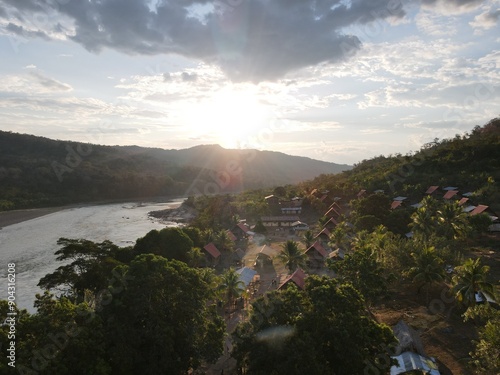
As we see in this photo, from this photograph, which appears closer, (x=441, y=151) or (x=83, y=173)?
(x=441, y=151)

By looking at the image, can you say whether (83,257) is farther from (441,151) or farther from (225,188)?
(225,188)

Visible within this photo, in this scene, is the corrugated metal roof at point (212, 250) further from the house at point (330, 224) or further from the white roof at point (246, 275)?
the house at point (330, 224)

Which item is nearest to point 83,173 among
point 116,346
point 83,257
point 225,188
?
point 225,188

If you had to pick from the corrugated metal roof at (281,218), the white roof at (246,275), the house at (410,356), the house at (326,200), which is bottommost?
the corrugated metal roof at (281,218)

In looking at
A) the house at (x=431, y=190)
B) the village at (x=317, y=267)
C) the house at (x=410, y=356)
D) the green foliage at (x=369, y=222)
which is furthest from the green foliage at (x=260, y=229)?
the house at (x=410, y=356)

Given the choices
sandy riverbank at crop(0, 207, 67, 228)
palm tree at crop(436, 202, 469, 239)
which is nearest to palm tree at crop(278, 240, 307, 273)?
palm tree at crop(436, 202, 469, 239)
